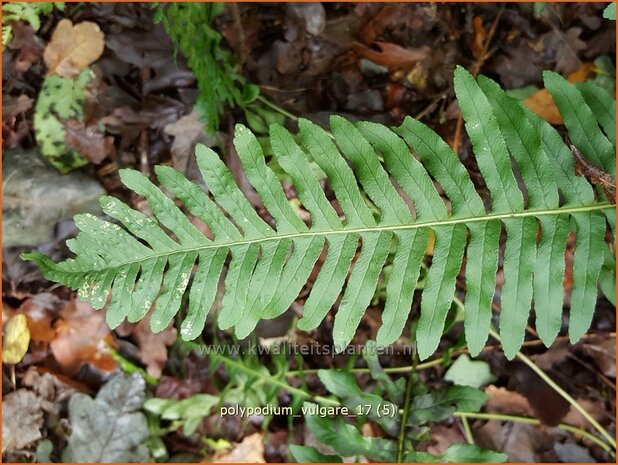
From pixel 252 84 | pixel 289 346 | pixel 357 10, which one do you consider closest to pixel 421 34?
pixel 357 10

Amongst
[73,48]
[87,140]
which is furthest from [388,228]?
[73,48]

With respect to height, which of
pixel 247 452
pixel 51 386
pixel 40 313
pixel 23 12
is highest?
pixel 23 12

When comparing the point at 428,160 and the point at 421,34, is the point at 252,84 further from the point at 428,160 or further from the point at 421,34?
the point at 428,160

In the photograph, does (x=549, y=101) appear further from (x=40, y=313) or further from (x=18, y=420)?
(x=18, y=420)

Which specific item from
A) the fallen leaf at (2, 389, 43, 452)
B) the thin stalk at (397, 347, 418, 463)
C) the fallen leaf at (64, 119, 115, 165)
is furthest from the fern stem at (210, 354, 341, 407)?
the fallen leaf at (64, 119, 115, 165)

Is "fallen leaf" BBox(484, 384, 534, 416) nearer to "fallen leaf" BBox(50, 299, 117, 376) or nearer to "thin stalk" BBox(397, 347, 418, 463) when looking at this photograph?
"thin stalk" BBox(397, 347, 418, 463)

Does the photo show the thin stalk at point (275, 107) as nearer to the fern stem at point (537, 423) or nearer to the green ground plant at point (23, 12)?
the green ground plant at point (23, 12)

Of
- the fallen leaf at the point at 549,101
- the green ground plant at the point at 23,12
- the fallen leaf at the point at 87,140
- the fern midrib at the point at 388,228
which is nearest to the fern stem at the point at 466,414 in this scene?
the fern midrib at the point at 388,228
